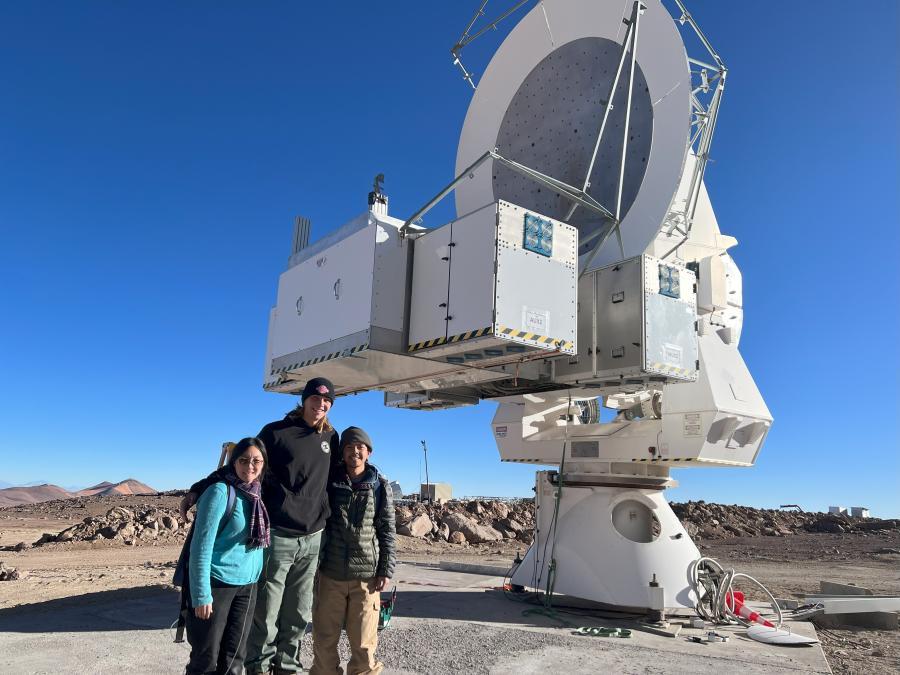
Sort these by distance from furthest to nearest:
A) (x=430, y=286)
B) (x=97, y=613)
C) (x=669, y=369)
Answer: (x=97, y=613)
(x=669, y=369)
(x=430, y=286)

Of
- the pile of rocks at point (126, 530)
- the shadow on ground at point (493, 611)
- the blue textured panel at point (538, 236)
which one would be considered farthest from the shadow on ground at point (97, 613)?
the pile of rocks at point (126, 530)

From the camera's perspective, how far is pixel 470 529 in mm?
20406

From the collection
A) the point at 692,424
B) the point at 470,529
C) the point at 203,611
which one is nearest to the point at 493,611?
the point at 692,424

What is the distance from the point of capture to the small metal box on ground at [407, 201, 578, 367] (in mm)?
5859

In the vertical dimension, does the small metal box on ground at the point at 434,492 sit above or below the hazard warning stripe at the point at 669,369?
below

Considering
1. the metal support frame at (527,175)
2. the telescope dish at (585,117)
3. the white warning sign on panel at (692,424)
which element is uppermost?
the telescope dish at (585,117)

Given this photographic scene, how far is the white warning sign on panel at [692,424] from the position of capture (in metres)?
8.13

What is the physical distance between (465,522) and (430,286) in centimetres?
1542

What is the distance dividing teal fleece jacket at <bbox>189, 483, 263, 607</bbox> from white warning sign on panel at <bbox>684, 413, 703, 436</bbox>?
5.81 metres

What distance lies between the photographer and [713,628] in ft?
25.2

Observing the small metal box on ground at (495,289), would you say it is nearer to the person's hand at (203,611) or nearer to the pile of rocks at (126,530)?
the person's hand at (203,611)

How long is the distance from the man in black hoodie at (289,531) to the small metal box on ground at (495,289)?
1.81 metres

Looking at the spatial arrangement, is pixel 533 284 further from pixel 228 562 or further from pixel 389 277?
pixel 228 562

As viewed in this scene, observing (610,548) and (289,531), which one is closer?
(289,531)
